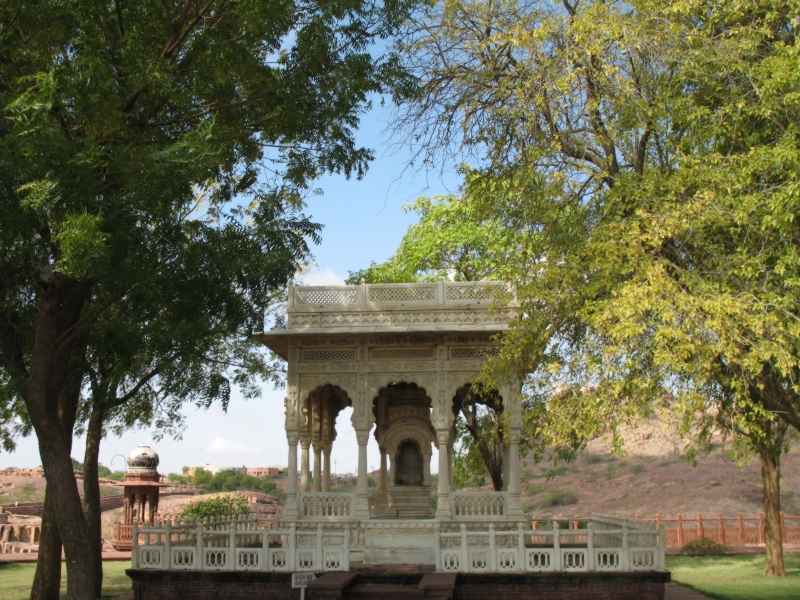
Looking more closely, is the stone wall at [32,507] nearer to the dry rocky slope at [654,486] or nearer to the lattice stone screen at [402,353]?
the dry rocky slope at [654,486]

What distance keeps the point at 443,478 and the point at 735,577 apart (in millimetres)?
8500

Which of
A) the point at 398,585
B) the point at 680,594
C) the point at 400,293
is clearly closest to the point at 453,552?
the point at 398,585

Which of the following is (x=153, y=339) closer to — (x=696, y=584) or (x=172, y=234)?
(x=172, y=234)

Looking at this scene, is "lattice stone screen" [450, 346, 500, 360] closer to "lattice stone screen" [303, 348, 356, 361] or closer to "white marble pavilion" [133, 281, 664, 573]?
"white marble pavilion" [133, 281, 664, 573]

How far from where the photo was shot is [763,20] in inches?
479

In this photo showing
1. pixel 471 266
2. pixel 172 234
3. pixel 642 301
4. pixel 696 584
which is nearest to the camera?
pixel 642 301

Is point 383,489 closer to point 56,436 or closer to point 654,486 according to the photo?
point 56,436

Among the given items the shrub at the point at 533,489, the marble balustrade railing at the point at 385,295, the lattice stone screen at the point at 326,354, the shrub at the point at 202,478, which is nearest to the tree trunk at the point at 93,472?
the lattice stone screen at the point at 326,354

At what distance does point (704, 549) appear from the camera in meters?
27.1

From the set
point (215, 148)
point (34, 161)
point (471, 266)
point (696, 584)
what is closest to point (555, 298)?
point (215, 148)

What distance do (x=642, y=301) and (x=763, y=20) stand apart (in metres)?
4.63

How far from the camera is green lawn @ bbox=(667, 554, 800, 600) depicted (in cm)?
1761

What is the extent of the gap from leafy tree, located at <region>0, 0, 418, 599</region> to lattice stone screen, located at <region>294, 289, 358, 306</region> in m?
1.54

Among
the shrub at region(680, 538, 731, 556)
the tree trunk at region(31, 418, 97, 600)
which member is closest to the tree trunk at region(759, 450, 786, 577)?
the shrub at region(680, 538, 731, 556)
